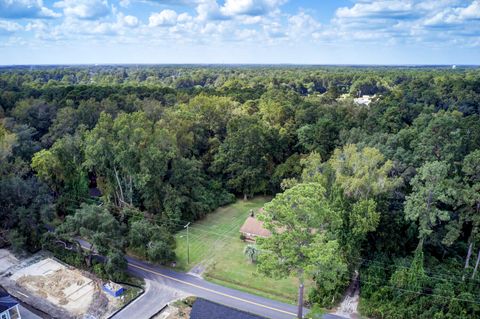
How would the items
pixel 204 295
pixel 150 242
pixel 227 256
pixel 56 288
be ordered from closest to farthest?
pixel 56 288
pixel 204 295
pixel 150 242
pixel 227 256

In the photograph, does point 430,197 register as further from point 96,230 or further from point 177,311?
point 96,230

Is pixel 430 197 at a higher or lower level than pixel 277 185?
higher

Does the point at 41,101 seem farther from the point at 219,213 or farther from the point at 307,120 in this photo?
the point at 307,120

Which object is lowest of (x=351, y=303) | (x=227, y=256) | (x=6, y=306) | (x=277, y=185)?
(x=351, y=303)

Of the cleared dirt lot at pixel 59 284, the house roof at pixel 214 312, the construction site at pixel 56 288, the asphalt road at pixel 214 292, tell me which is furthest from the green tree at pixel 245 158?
the house roof at pixel 214 312

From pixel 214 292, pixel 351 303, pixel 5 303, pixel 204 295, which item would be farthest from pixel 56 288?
pixel 351 303

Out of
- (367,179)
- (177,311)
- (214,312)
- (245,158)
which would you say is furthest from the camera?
(245,158)

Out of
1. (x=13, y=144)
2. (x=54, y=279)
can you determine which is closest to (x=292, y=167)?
(x=54, y=279)

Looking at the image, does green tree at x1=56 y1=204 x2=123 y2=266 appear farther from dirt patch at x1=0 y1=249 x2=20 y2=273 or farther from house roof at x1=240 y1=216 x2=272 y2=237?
house roof at x1=240 y1=216 x2=272 y2=237
